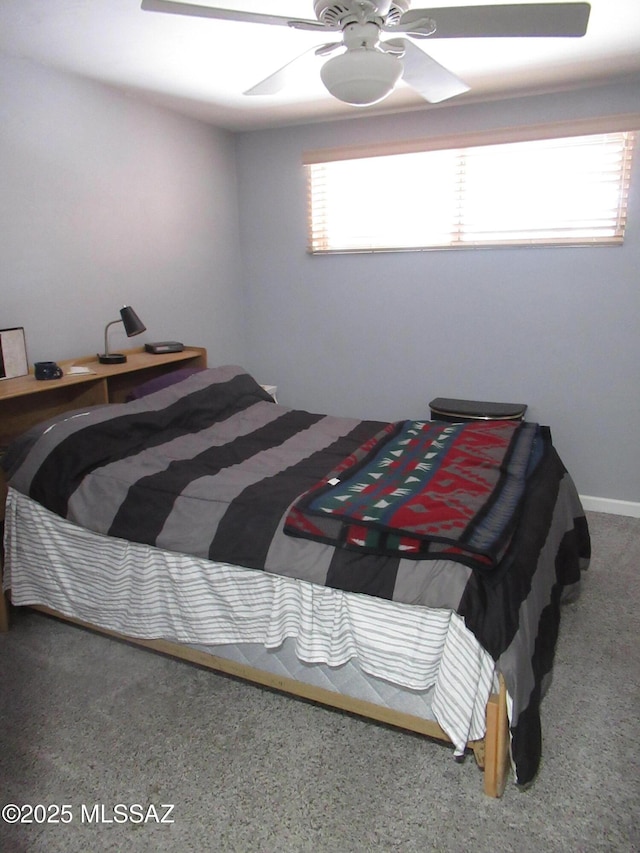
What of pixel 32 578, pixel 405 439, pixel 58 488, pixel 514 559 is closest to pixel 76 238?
pixel 58 488

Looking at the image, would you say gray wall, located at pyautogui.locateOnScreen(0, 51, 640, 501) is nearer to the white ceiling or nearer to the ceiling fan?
the white ceiling

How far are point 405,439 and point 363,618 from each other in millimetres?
1019

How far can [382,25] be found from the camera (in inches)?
68.8

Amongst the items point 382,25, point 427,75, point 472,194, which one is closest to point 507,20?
point 382,25

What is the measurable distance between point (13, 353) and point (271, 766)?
1907 millimetres

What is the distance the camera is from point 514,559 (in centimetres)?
176

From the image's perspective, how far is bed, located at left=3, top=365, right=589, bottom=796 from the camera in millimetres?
1659

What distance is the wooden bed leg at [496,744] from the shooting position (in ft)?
5.30

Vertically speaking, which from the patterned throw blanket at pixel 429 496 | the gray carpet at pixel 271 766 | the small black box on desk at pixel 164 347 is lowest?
the gray carpet at pixel 271 766

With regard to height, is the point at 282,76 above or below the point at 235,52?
below

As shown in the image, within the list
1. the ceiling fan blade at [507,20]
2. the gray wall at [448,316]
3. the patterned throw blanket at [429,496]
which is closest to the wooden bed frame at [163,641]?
the patterned throw blanket at [429,496]

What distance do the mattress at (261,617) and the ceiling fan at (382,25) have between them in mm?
1484

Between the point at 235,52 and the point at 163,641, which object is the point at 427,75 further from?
the point at 163,641

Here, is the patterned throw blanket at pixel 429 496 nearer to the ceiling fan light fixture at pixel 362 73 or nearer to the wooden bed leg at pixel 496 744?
the wooden bed leg at pixel 496 744
